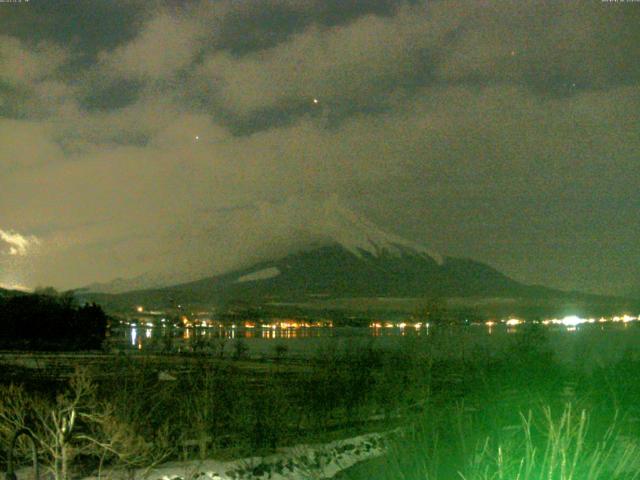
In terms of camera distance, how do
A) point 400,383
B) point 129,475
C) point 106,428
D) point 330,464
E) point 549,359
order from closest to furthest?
point 106,428, point 129,475, point 330,464, point 400,383, point 549,359

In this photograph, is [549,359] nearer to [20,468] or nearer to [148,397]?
[148,397]

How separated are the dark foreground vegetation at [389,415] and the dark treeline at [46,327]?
4449 cm

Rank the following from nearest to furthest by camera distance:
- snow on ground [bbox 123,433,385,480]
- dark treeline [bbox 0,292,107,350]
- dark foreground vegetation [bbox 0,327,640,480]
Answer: dark foreground vegetation [bbox 0,327,640,480]
snow on ground [bbox 123,433,385,480]
dark treeline [bbox 0,292,107,350]

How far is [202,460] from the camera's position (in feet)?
48.2

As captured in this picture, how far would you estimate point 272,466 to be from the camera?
15523 mm

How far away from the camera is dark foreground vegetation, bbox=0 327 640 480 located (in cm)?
822

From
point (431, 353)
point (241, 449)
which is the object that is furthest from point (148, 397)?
point (431, 353)

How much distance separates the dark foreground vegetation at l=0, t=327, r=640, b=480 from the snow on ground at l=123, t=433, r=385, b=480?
1.17 feet

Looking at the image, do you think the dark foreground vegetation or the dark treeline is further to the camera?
the dark treeline

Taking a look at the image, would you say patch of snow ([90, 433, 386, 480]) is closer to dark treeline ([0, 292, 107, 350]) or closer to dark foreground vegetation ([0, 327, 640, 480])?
dark foreground vegetation ([0, 327, 640, 480])

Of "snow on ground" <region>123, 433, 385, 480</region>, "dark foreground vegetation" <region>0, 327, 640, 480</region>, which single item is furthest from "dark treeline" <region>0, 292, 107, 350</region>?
"snow on ground" <region>123, 433, 385, 480</region>

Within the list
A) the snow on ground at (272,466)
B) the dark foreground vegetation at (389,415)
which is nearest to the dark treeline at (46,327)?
the dark foreground vegetation at (389,415)

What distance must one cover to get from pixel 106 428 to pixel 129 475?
292 centimetres

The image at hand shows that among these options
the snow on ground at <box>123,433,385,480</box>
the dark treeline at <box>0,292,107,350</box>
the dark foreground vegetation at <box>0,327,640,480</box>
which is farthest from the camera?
the dark treeline at <box>0,292,107,350</box>
